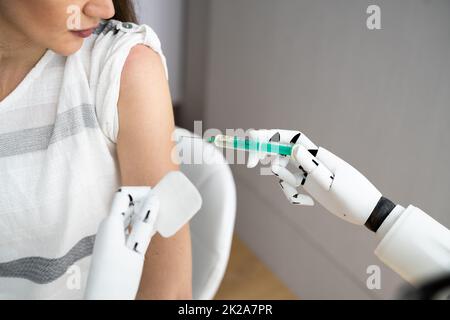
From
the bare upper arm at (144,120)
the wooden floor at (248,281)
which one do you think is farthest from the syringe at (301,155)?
the wooden floor at (248,281)

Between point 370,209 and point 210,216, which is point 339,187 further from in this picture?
point 210,216

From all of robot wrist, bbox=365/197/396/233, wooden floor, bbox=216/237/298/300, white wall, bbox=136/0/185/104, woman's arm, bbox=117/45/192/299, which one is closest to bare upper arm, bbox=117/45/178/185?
woman's arm, bbox=117/45/192/299

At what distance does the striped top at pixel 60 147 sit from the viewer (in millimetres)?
542

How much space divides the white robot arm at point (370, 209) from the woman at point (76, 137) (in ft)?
0.55

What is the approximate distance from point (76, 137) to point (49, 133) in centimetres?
3

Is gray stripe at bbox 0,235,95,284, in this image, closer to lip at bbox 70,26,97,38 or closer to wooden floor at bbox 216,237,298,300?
lip at bbox 70,26,97,38

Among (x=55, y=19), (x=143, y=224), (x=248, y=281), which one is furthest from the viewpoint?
(x=248, y=281)

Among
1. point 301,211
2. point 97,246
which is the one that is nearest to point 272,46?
point 301,211

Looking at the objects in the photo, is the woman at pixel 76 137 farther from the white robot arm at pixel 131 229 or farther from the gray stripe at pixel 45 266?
the white robot arm at pixel 131 229

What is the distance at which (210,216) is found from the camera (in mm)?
674

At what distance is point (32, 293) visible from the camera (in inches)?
23.3

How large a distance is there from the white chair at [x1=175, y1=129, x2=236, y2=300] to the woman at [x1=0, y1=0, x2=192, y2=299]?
0.10 metres

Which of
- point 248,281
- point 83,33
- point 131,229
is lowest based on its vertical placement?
point 248,281

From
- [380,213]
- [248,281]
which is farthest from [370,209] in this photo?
[248,281]
